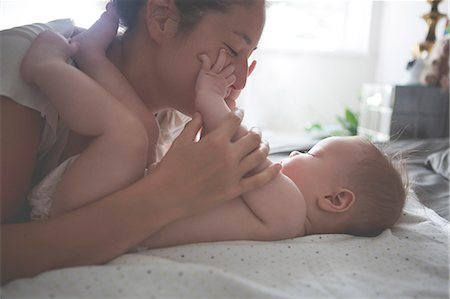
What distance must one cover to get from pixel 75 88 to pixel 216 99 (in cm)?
27

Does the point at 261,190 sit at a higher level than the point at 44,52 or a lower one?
lower

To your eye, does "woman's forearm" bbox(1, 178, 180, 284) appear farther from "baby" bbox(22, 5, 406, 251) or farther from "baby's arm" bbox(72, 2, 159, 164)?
"baby's arm" bbox(72, 2, 159, 164)

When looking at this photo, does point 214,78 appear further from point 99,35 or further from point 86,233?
point 86,233

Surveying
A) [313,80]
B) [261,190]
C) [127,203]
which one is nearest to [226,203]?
[261,190]

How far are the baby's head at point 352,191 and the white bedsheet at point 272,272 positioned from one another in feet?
0.22

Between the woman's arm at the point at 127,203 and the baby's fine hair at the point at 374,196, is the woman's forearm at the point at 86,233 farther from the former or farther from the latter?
the baby's fine hair at the point at 374,196

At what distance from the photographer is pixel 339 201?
875 millimetres

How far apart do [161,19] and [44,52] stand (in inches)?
10.6

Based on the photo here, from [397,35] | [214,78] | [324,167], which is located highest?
[397,35]

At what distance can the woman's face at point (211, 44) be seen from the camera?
838 millimetres

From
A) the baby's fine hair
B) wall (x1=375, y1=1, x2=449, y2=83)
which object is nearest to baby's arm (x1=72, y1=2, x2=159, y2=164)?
the baby's fine hair

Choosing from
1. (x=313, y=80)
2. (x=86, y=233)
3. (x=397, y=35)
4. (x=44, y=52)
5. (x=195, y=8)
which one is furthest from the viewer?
(x=313, y=80)

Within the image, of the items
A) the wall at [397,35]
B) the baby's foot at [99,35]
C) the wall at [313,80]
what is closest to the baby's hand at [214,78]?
the baby's foot at [99,35]

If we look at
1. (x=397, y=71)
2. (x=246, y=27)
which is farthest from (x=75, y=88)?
(x=397, y=71)
